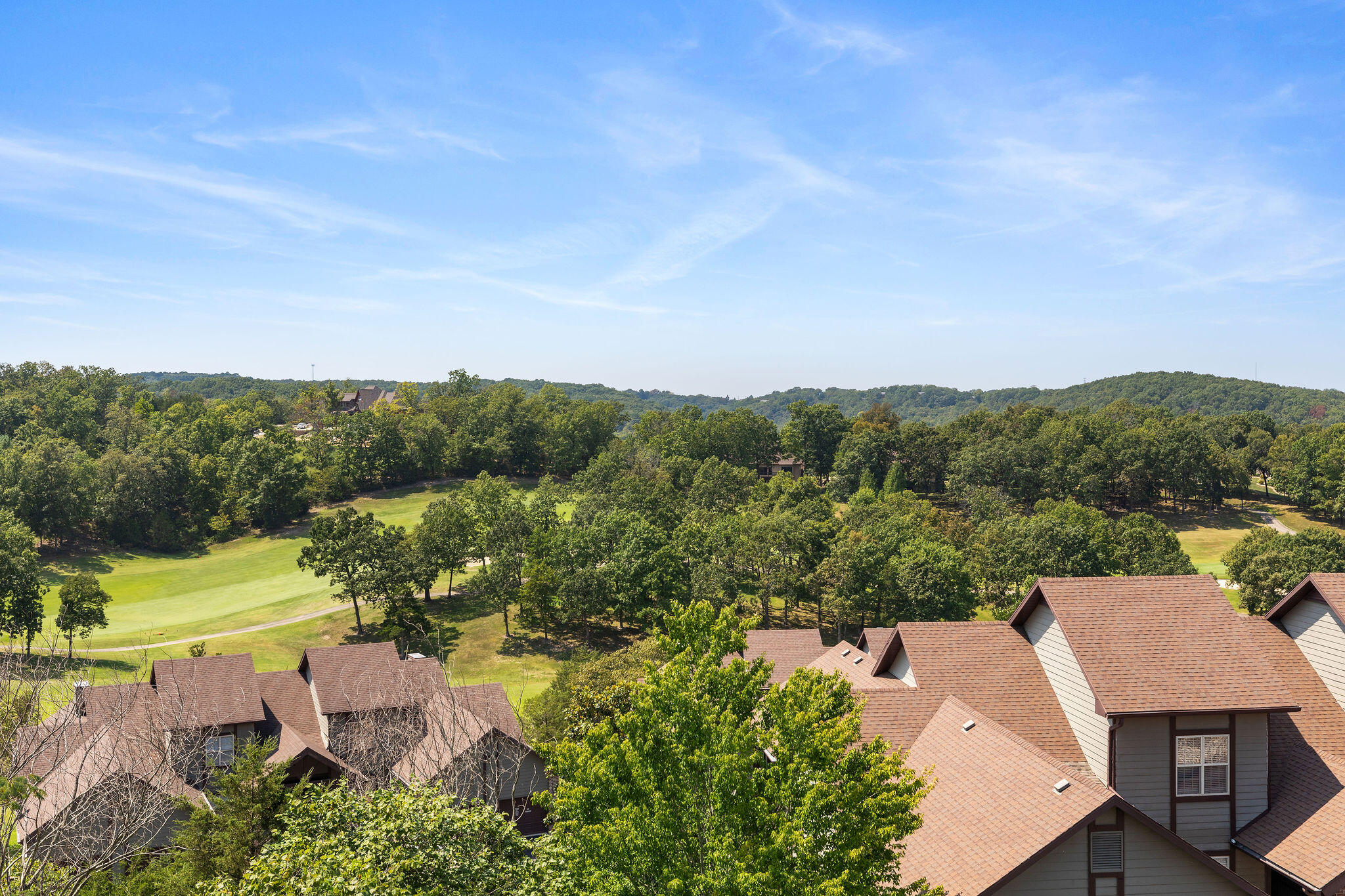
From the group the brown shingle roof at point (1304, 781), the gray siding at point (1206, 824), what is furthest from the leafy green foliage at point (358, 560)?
the brown shingle roof at point (1304, 781)

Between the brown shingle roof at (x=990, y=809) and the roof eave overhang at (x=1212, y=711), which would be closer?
the brown shingle roof at (x=990, y=809)

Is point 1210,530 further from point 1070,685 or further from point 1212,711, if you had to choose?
point 1212,711

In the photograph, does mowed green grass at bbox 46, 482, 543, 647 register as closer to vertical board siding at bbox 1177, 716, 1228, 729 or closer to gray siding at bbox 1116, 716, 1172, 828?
gray siding at bbox 1116, 716, 1172, 828

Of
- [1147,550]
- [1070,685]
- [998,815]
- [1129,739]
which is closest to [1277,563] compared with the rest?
[1147,550]

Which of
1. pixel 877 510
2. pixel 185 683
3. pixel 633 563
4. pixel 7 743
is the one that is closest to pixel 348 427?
pixel 633 563

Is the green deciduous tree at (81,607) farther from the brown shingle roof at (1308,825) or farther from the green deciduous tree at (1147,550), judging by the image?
the green deciduous tree at (1147,550)
